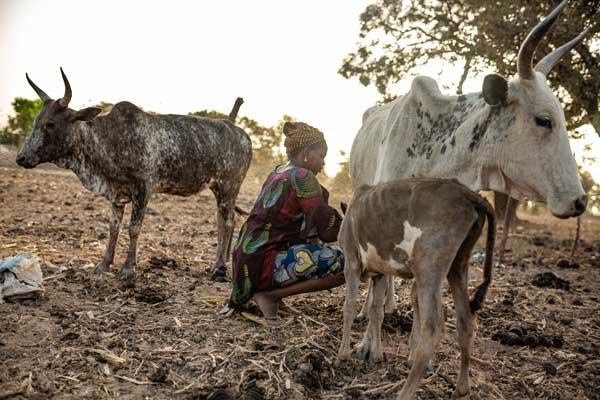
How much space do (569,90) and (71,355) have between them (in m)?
8.84

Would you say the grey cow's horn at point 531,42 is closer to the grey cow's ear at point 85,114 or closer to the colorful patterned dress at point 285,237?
the colorful patterned dress at point 285,237

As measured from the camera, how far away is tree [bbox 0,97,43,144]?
17781mm

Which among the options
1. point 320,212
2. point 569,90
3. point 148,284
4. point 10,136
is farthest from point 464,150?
point 10,136

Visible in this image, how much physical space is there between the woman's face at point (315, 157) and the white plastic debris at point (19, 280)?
240 cm

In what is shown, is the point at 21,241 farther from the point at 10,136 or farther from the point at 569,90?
the point at 10,136

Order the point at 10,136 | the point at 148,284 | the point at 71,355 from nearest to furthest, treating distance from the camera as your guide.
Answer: the point at 71,355, the point at 148,284, the point at 10,136

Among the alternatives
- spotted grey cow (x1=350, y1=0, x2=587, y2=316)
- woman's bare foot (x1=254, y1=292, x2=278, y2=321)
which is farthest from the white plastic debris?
spotted grey cow (x1=350, y1=0, x2=587, y2=316)

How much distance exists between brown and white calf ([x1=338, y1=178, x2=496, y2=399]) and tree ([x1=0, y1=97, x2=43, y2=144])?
16.7 m

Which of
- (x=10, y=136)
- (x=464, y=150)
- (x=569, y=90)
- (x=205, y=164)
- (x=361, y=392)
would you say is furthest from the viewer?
(x=10, y=136)

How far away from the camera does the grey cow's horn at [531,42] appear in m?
3.03

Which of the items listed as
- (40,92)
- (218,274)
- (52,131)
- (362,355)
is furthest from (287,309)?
(40,92)

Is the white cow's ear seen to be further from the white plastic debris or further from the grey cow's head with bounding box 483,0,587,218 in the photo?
the white plastic debris

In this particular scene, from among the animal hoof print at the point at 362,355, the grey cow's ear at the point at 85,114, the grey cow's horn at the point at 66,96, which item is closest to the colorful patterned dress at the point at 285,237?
the animal hoof print at the point at 362,355

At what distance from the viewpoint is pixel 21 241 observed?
6281mm
